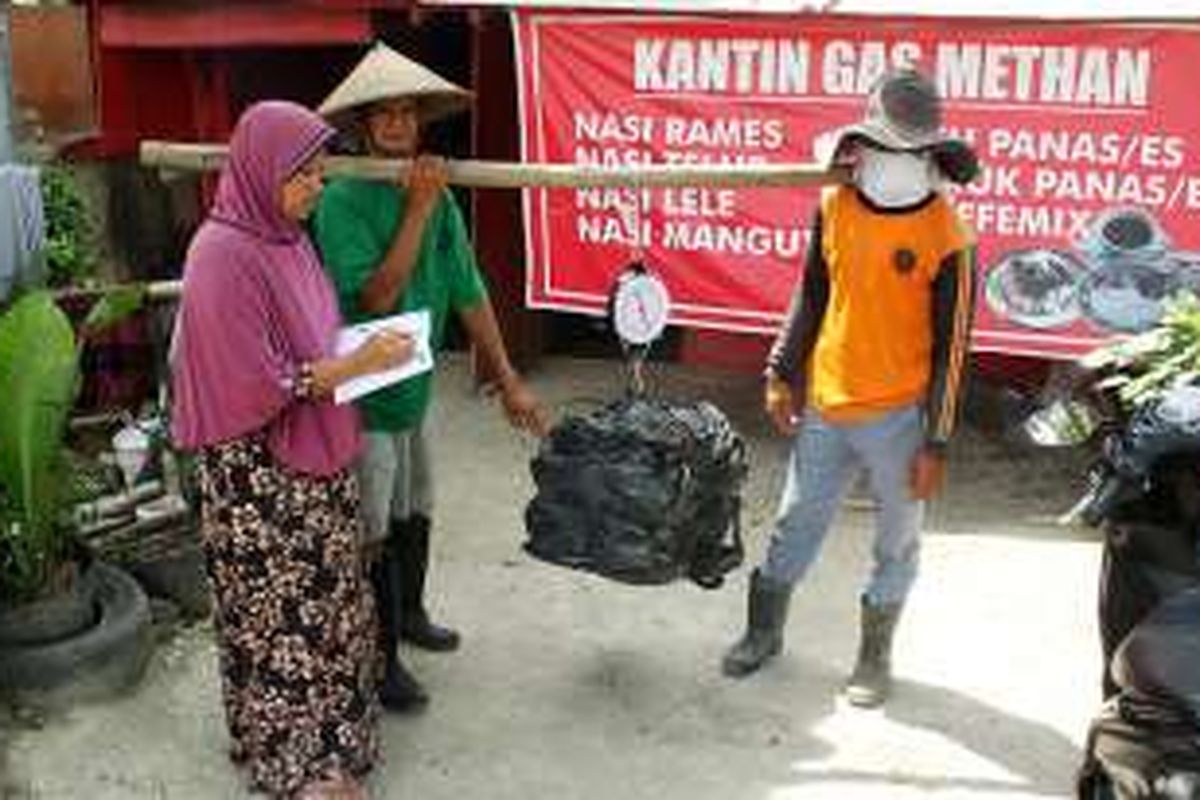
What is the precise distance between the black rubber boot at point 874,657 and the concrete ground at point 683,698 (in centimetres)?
5

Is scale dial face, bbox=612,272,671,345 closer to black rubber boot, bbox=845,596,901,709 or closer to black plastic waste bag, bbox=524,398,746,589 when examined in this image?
black plastic waste bag, bbox=524,398,746,589

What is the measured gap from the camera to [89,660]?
5098 mm

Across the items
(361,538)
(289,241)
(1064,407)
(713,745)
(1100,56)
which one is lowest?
(713,745)

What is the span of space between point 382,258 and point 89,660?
1.54 m

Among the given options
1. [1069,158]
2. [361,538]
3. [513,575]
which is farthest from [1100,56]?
[361,538]

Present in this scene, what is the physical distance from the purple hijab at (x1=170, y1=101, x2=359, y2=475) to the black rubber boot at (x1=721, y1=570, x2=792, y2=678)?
1.70m

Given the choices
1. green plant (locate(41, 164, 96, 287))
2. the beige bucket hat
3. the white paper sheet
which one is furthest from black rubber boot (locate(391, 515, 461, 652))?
green plant (locate(41, 164, 96, 287))

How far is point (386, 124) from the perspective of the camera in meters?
4.64

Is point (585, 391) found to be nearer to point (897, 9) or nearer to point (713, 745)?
point (897, 9)

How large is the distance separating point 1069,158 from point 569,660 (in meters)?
3.00

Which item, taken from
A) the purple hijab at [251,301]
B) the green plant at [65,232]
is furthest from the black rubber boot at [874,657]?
the green plant at [65,232]

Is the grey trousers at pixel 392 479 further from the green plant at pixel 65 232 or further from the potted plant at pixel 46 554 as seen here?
the green plant at pixel 65 232

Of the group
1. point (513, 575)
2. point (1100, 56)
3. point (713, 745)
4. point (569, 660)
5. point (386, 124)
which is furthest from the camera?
point (1100, 56)

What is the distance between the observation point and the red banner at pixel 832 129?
6.82 meters
